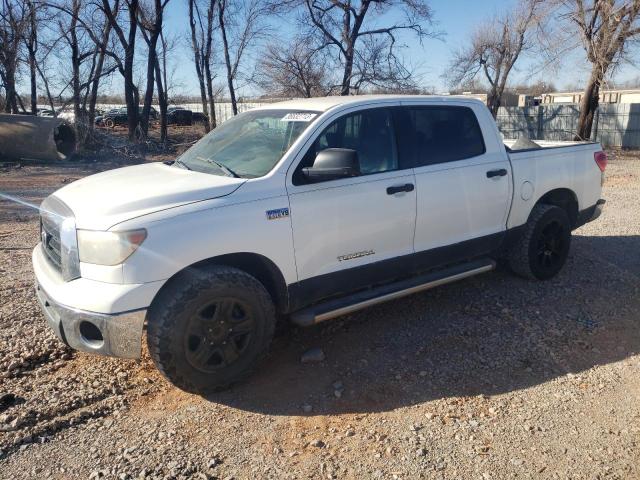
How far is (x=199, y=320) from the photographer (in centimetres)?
341

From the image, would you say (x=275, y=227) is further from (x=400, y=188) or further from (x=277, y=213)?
(x=400, y=188)

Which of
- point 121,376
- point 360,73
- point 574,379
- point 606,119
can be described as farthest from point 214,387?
point 606,119

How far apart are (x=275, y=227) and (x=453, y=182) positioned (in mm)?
1759

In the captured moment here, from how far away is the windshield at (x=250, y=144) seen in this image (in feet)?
12.9

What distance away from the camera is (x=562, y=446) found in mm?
3092

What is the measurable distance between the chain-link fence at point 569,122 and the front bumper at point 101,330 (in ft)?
71.5

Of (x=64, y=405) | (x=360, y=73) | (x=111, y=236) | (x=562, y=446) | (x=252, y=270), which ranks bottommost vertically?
(x=562, y=446)

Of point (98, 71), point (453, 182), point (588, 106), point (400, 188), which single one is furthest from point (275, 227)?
point (588, 106)

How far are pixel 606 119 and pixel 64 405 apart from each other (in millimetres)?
26259

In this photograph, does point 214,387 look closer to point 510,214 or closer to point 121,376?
point 121,376

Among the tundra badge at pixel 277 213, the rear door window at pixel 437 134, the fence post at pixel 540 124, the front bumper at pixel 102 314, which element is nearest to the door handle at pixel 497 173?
the rear door window at pixel 437 134

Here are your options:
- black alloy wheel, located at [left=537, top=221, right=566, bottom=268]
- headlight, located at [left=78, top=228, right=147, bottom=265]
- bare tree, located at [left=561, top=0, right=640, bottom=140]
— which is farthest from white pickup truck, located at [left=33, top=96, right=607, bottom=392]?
bare tree, located at [left=561, top=0, right=640, bottom=140]

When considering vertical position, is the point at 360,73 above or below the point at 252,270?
above

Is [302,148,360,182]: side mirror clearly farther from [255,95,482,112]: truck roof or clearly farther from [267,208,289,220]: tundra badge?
[255,95,482,112]: truck roof
